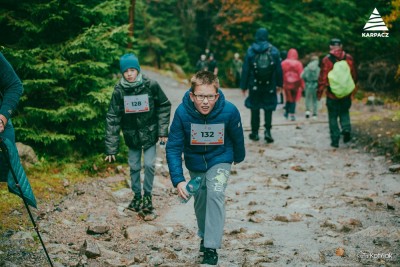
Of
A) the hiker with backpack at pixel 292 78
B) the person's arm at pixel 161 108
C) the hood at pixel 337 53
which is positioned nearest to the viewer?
the person's arm at pixel 161 108

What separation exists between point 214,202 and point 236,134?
2.41ft

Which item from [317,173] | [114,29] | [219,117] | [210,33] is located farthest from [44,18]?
[210,33]

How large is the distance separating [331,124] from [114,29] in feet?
17.7

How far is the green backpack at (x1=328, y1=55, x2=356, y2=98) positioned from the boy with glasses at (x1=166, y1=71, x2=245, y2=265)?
6.25 metres

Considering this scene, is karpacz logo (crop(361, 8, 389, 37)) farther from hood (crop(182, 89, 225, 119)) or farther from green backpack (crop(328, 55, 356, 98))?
hood (crop(182, 89, 225, 119))

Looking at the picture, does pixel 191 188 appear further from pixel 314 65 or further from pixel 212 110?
pixel 314 65

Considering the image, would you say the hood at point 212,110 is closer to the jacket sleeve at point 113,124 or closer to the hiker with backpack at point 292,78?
the jacket sleeve at point 113,124

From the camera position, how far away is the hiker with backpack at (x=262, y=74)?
1091 centimetres

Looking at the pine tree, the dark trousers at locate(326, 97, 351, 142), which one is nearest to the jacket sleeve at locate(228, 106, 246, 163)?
the pine tree

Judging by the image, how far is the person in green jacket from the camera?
6.40 meters

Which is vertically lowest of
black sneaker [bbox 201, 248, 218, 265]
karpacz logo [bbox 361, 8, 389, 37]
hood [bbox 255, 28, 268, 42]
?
black sneaker [bbox 201, 248, 218, 265]

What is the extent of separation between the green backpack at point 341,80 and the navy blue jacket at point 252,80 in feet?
3.92

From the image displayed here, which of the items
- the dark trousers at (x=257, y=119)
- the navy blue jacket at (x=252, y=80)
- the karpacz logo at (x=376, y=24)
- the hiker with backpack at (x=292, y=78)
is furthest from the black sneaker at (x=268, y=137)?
the karpacz logo at (x=376, y=24)

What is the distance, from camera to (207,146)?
189 inches
